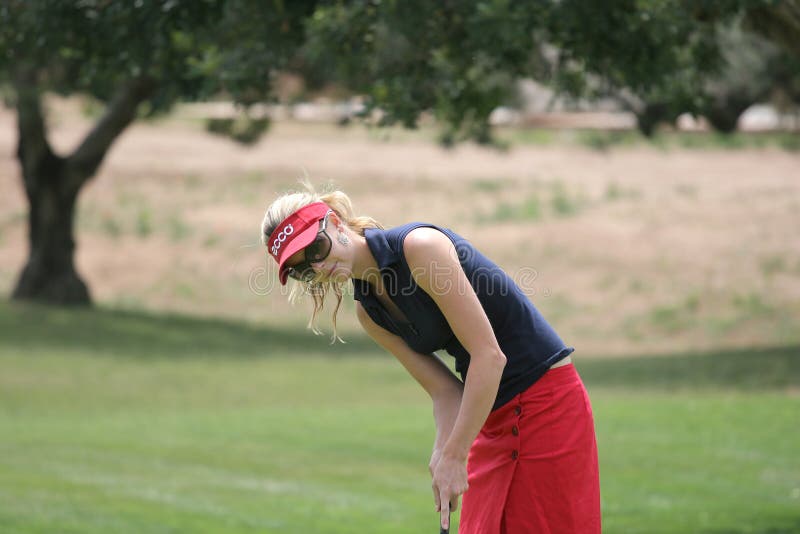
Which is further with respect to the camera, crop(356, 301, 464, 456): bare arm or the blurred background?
the blurred background

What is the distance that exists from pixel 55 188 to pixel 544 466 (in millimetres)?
22029

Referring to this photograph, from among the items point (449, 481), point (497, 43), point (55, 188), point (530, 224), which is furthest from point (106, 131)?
point (449, 481)

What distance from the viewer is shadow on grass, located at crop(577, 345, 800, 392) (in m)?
17.7

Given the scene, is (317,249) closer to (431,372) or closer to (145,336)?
(431,372)

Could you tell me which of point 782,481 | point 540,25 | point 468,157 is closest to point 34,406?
point 782,481

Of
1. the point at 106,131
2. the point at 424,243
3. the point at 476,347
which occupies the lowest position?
the point at 106,131

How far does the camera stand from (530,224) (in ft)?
108

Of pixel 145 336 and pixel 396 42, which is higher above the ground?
pixel 396 42

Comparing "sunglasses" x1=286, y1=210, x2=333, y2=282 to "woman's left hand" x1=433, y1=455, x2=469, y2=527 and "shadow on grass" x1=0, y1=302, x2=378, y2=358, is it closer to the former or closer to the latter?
"woman's left hand" x1=433, y1=455, x2=469, y2=527

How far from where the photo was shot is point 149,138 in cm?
4712

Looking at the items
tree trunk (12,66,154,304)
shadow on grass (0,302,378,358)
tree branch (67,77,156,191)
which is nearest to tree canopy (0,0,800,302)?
shadow on grass (0,302,378,358)

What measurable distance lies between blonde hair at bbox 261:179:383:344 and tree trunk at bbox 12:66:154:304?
62.9ft

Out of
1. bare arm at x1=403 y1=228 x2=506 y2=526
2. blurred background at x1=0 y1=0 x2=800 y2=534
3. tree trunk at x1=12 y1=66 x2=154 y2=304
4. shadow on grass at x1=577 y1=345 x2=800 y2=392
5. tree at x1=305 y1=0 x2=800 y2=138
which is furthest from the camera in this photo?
tree trunk at x1=12 y1=66 x2=154 y2=304

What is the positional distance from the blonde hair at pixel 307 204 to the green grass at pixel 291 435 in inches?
165
